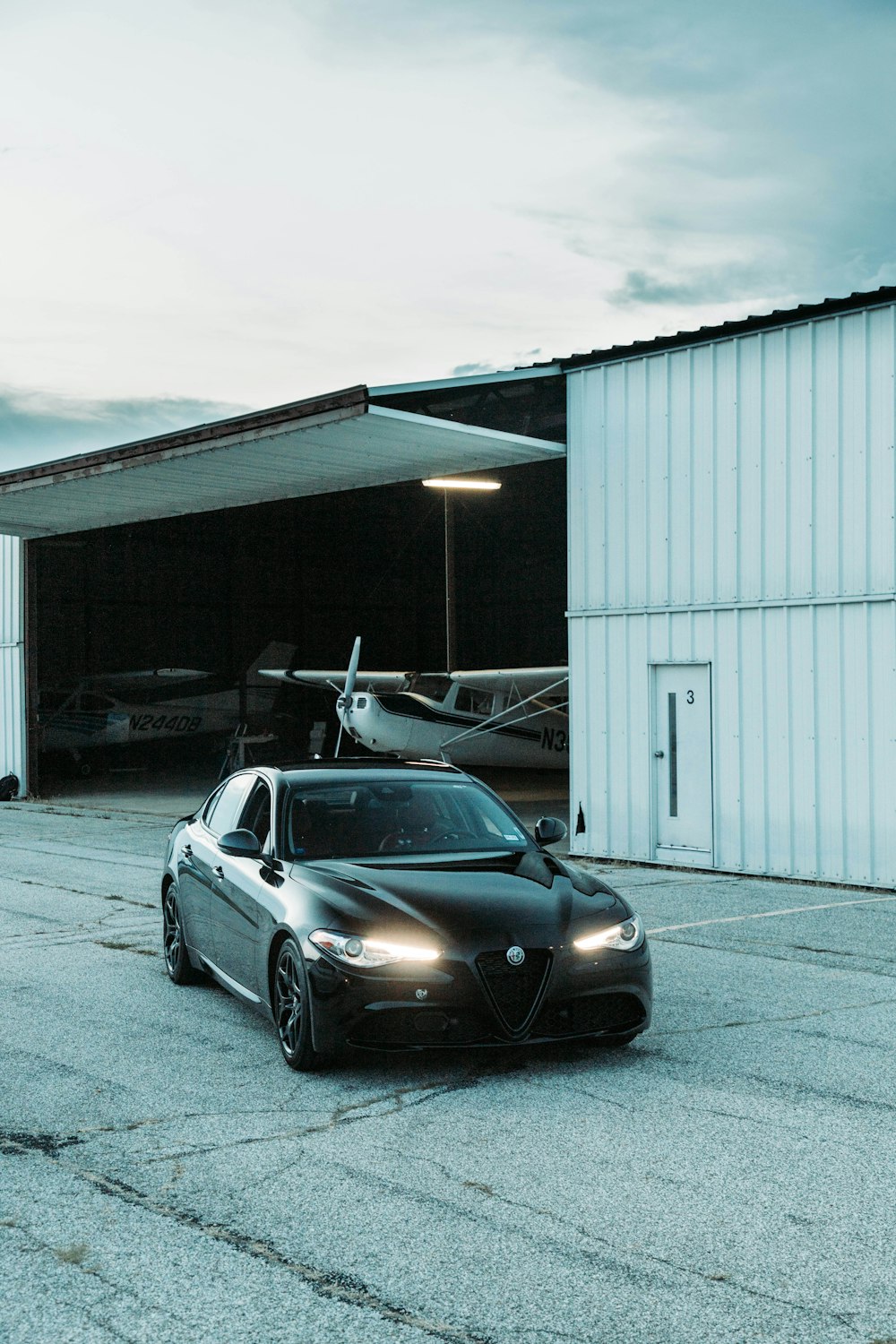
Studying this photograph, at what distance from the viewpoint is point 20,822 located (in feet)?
71.2

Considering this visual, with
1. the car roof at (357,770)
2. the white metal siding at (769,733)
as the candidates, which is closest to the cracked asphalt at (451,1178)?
the car roof at (357,770)

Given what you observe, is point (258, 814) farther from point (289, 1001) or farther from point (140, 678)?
point (140, 678)

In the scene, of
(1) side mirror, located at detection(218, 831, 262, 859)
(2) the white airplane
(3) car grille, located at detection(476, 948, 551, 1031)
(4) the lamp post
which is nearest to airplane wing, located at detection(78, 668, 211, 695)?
(4) the lamp post

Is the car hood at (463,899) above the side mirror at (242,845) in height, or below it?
below

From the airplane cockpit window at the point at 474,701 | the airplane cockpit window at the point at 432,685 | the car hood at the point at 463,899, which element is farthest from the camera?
the airplane cockpit window at the point at 432,685

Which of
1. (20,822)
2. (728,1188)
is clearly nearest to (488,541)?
(20,822)

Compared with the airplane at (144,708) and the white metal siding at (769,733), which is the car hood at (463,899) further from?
the airplane at (144,708)

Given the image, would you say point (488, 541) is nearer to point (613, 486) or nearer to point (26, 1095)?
point (613, 486)

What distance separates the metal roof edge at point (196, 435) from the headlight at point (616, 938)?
356 inches

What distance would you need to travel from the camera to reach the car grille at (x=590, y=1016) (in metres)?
6.07

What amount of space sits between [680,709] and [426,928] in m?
9.34

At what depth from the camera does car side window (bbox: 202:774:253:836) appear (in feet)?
26.4

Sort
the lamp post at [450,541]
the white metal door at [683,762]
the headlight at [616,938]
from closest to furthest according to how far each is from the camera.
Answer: the headlight at [616,938] → the white metal door at [683,762] → the lamp post at [450,541]

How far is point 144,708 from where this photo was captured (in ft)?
130
